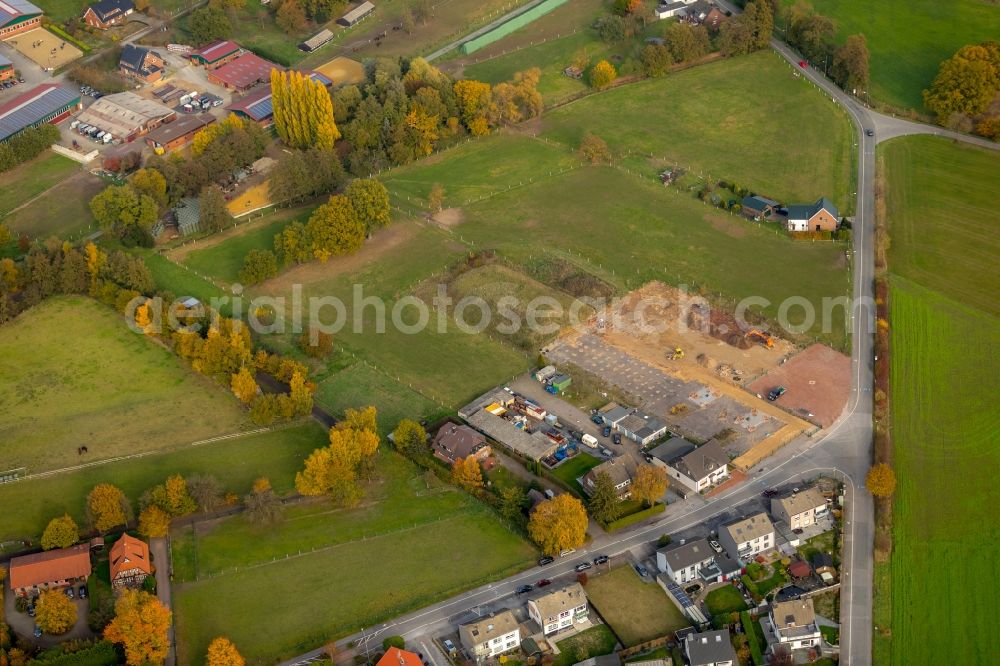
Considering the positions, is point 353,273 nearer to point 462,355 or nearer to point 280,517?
point 462,355

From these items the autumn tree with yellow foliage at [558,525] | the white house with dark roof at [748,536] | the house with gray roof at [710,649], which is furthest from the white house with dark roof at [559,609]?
the white house with dark roof at [748,536]

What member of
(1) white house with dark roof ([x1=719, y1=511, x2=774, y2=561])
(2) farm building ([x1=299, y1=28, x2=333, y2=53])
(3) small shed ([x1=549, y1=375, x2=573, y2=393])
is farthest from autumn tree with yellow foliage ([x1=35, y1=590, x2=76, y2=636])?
(2) farm building ([x1=299, y1=28, x2=333, y2=53])

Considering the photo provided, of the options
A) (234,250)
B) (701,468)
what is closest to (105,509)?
(234,250)

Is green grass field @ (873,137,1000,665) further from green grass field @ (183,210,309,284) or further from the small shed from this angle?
green grass field @ (183,210,309,284)

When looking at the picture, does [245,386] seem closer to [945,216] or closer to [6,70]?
[945,216]

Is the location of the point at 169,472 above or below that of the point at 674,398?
above

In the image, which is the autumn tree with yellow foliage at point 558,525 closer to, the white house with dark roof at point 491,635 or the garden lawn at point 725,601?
the white house with dark roof at point 491,635
